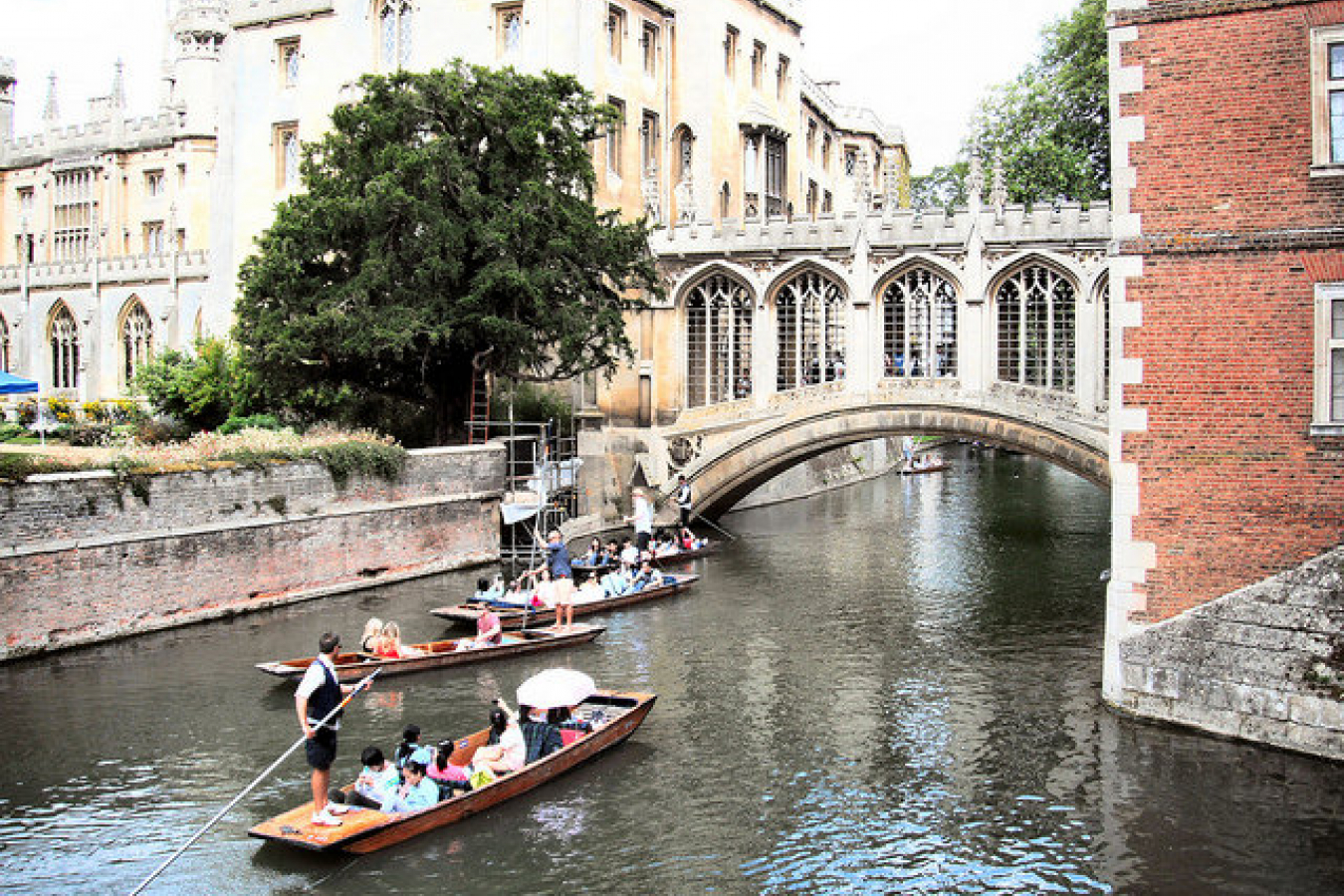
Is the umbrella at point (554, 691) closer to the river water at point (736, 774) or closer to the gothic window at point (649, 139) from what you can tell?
the river water at point (736, 774)

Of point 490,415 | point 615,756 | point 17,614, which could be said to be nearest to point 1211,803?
point 615,756

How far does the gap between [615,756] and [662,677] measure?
3692mm

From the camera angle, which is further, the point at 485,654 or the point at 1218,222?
the point at 485,654

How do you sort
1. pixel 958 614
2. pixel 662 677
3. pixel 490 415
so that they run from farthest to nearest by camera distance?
pixel 490 415, pixel 958 614, pixel 662 677

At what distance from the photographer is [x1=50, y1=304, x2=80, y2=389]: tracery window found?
1957 inches

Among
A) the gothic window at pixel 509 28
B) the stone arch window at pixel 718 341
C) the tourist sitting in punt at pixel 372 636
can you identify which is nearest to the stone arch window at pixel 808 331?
the stone arch window at pixel 718 341

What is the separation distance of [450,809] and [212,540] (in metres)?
10.9

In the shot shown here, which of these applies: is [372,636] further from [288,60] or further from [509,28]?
[288,60]

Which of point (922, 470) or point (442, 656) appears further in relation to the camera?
point (922, 470)

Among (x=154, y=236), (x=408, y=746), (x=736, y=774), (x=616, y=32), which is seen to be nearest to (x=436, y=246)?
(x=616, y=32)

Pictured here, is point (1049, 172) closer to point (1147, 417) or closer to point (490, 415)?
point (490, 415)

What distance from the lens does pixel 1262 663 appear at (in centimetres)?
1346

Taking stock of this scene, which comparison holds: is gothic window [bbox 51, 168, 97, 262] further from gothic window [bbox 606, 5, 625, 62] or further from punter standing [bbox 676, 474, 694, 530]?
punter standing [bbox 676, 474, 694, 530]

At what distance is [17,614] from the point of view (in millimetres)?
17766
